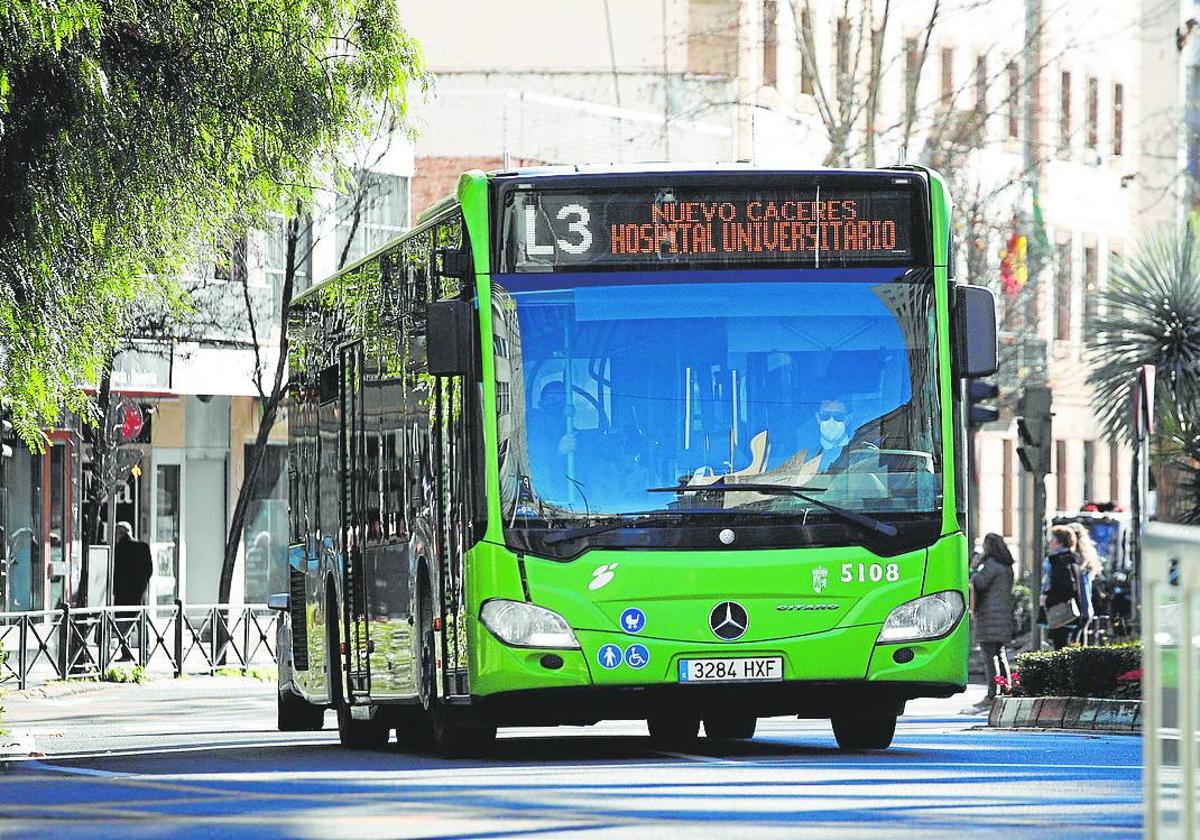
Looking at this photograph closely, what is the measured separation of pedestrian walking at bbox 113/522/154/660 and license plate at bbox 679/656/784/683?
69.7 ft

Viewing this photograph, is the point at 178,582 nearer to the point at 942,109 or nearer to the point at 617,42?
the point at 617,42

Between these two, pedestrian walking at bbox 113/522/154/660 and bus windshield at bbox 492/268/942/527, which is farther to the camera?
pedestrian walking at bbox 113/522/154/660

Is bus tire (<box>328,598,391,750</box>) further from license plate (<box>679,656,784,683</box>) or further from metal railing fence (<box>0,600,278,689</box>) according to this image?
metal railing fence (<box>0,600,278,689</box>)

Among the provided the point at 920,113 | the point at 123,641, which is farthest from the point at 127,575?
the point at 920,113

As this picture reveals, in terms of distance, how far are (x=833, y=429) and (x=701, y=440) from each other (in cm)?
66

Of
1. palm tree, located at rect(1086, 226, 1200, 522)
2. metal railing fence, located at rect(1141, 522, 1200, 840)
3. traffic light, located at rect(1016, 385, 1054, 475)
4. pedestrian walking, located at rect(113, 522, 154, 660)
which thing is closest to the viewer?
metal railing fence, located at rect(1141, 522, 1200, 840)

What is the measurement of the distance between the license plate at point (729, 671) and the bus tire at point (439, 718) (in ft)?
5.10

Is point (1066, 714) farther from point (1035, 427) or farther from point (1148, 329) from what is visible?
point (1148, 329)

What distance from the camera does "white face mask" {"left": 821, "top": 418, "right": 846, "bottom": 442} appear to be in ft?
54.1

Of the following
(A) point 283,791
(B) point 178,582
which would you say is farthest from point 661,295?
(B) point 178,582

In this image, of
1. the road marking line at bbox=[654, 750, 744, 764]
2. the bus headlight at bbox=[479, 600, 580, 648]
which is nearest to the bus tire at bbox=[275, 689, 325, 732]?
the road marking line at bbox=[654, 750, 744, 764]

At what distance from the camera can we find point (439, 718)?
17.8 m

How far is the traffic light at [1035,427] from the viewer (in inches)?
1101

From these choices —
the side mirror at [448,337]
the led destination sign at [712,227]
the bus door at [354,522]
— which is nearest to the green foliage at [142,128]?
the bus door at [354,522]
